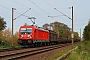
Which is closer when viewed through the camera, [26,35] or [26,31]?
[26,35]

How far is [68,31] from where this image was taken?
11519 centimetres

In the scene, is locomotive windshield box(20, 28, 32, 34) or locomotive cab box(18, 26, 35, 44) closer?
locomotive cab box(18, 26, 35, 44)

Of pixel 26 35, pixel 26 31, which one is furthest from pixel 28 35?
pixel 26 31

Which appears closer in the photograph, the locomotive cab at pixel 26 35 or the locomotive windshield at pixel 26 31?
the locomotive cab at pixel 26 35

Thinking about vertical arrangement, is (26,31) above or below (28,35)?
above

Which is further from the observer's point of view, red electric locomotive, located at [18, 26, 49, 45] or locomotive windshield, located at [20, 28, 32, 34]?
locomotive windshield, located at [20, 28, 32, 34]

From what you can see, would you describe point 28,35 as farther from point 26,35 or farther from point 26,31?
point 26,31

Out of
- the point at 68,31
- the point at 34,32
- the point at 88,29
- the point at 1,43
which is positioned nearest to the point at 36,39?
the point at 34,32

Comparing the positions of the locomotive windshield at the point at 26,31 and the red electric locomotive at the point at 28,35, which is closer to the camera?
the red electric locomotive at the point at 28,35

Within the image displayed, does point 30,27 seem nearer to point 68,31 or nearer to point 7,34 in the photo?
point 7,34

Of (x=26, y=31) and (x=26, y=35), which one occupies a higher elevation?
(x=26, y=31)

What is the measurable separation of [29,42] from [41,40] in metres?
5.35

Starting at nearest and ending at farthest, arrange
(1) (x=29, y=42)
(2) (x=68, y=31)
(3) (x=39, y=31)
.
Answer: (1) (x=29, y=42) → (3) (x=39, y=31) → (2) (x=68, y=31)

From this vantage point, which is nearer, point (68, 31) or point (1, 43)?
point (1, 43)
